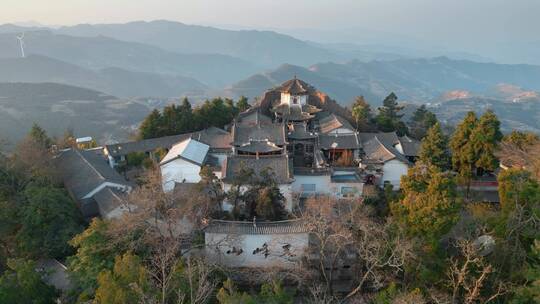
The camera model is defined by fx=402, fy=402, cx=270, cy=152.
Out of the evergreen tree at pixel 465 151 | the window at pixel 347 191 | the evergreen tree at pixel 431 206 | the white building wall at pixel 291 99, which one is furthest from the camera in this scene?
the white building wall at pixel 291 99

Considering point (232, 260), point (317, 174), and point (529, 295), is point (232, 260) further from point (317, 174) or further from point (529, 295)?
point (529, 295)

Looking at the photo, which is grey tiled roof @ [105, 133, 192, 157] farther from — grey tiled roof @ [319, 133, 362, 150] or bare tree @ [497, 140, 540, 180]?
bare tree @ [497, 140, 540, 180]

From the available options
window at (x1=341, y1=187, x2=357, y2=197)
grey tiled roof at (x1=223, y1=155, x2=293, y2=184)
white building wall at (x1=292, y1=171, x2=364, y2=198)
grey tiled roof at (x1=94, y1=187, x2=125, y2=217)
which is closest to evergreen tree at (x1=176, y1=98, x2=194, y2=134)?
grey tiled roof at (x1=94, y1=187, x2=125, y2=217)

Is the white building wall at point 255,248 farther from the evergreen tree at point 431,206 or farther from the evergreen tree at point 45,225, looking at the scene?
the evergreen tree at point 45,225

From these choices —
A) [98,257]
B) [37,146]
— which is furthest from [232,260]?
[37,146]

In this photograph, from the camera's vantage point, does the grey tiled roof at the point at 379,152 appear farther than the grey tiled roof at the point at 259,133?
No

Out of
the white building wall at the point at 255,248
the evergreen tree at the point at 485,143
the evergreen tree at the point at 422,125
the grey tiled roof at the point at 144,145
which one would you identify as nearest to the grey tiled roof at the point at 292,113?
the grey tiled roof at the point at 144,145
